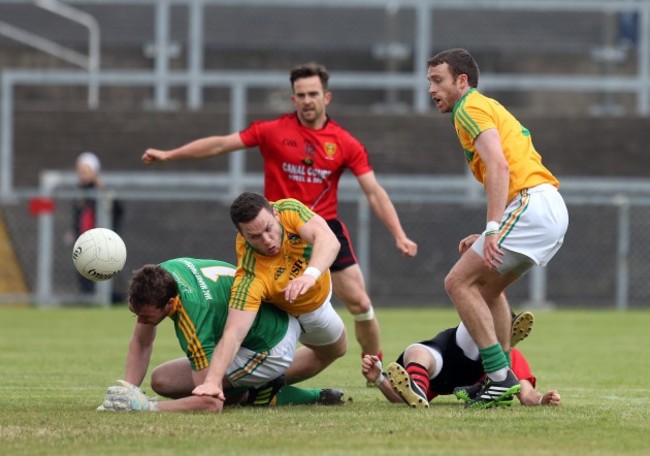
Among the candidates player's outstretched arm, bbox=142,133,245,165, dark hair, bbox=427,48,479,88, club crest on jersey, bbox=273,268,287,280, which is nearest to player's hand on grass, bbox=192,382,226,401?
club crest on jersey, bbox=273,268,287,280

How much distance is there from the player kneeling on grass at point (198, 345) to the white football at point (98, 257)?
1.34 ft

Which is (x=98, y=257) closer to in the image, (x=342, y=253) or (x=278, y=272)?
(x=278, y=272)

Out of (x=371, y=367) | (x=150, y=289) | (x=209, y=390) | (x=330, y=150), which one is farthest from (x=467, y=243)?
(x=330, y=150)

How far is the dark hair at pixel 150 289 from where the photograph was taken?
25.4 feet

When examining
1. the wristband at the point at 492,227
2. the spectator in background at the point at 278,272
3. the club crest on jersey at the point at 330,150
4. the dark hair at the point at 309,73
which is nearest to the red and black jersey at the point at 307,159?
the club crest on jersey at the point at 330,150

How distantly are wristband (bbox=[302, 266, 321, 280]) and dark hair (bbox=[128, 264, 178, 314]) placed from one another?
2.51 feet

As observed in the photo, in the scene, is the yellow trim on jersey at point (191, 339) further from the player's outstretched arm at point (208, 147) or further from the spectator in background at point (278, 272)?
the player's outstretched arm at point (208, 147)

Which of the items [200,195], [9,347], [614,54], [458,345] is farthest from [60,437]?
[614,54]

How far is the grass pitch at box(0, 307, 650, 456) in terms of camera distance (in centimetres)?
643

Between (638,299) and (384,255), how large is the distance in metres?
3.68

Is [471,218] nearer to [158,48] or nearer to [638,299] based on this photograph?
[638,299]

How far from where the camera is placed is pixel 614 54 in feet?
77.3

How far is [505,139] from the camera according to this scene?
8.27 metres

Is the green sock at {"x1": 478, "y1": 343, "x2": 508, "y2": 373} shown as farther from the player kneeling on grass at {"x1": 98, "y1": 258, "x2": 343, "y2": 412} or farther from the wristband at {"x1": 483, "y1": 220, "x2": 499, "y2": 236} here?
the player kneeling on grass at {"x1": 98, "y1": 258, "x2": 343, "y2": 412}
